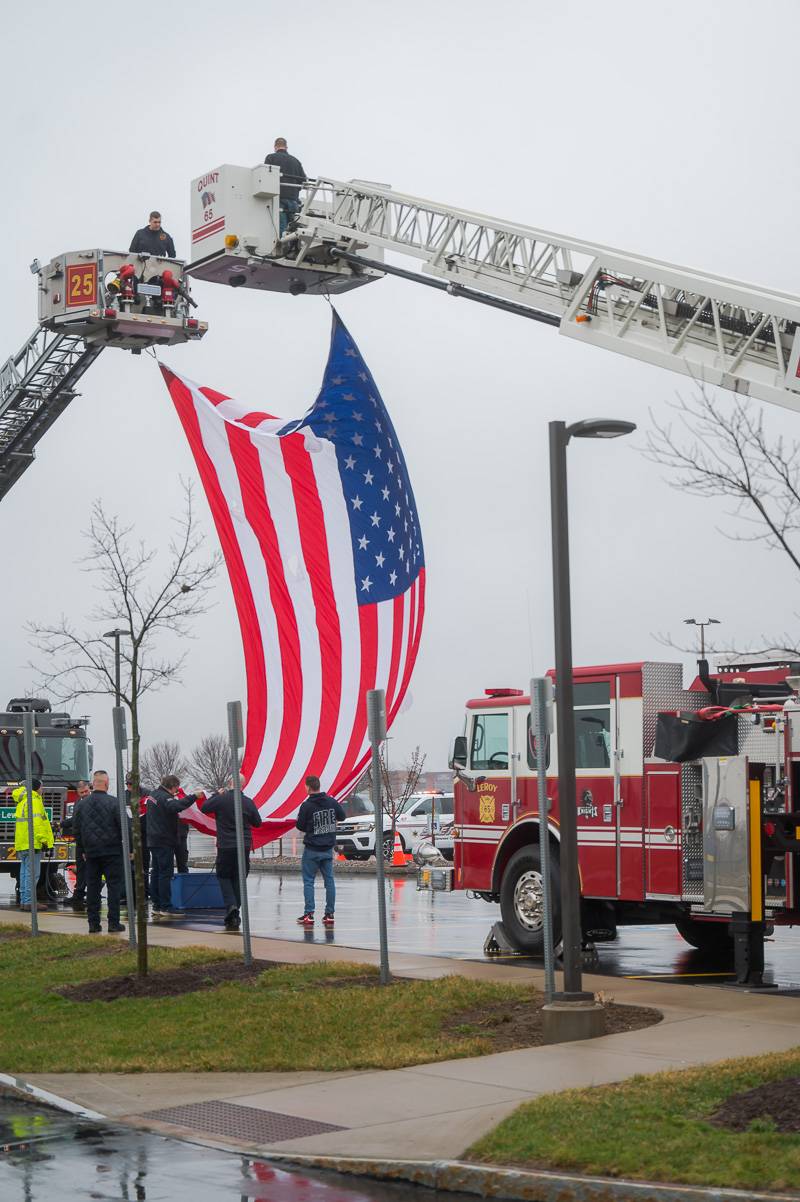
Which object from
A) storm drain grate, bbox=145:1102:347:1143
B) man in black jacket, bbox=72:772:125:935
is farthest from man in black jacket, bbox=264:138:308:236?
storm drain grate, bbox=145:1102:347:1143

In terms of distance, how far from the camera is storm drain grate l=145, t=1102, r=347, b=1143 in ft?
29.6

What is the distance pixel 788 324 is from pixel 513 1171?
8.52 metres

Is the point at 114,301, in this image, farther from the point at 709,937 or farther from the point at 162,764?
the point at 162,764

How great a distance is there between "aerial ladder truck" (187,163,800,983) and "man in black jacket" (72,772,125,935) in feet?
14.0

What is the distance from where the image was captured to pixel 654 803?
1552 cm

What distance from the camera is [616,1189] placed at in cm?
733

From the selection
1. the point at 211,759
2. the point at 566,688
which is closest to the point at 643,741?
the point at 566,688

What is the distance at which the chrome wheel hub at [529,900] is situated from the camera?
16.8 metres

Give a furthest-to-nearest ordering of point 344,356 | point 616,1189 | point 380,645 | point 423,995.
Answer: point 344,356
point 380,645
point 423,995
point 616,1189

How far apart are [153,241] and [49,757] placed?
10.7m

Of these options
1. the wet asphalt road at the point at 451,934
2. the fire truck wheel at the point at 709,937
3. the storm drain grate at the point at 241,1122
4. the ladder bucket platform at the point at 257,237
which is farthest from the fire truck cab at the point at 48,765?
the storm drain grate at the point at 241,1122

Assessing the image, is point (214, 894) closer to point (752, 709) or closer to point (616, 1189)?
point (752, 709)

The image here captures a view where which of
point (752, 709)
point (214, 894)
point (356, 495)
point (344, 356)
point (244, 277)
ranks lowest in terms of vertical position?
point (214, 894)

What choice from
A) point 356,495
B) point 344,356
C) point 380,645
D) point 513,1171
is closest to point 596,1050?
point 513,1171
